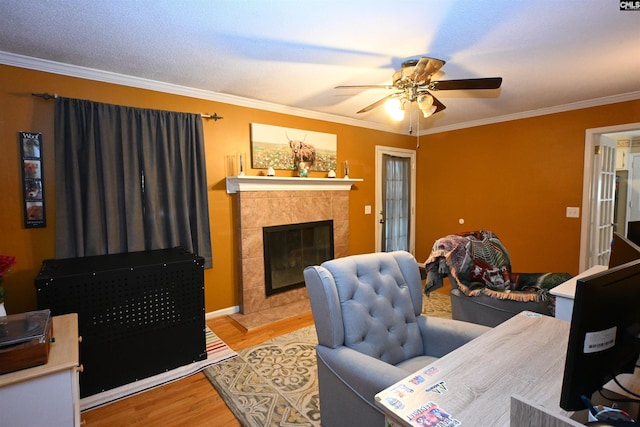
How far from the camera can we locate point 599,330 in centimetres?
77

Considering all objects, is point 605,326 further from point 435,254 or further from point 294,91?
point 294,91

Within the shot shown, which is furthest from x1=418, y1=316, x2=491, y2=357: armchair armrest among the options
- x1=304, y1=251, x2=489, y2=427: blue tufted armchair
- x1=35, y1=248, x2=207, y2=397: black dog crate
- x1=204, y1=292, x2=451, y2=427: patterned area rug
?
x1=35, y1=248, x2=207, y2=397: black dog crate

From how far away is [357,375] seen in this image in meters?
1.36

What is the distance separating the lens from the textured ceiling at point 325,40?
1784 mm

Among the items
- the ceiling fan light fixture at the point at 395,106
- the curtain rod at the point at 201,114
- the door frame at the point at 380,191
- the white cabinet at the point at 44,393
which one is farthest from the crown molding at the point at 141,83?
the white cabinet at the point at 44,393

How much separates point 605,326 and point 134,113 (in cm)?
336

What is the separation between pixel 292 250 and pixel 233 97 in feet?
6.29

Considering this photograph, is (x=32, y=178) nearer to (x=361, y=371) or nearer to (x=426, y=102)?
(x=361, y=371)

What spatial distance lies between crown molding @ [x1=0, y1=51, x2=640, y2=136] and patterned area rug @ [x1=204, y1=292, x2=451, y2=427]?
2.56m

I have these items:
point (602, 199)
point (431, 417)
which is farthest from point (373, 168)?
point (431, 417)

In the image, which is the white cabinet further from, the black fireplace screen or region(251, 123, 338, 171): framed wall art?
region(251, 123, 338, 171): framed wall art

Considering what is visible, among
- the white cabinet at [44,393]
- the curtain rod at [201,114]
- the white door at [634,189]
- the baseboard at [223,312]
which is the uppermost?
the curtain rod at [201,114]

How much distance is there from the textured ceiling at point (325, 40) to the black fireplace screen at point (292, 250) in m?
1.65

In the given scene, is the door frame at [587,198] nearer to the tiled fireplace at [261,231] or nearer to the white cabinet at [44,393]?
the tiled fireplace at [261,231]
